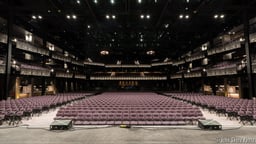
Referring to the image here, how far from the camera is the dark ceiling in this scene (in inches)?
715

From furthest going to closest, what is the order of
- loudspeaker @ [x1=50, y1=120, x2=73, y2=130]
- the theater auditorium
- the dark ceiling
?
the dark ceiling < the theater auditorium < loudspeaker @ [x1=50, y1=120, x2=73, y2=130]

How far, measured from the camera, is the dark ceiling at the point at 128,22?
715 inches

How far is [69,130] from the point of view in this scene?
8.11 metres

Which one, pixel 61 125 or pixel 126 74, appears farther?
pixel 126 74

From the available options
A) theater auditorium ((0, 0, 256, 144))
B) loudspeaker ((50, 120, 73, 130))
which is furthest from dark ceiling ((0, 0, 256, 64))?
loudspeaker ((50, 120, 73, 130))

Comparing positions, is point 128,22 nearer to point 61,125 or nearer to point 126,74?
point 61,125

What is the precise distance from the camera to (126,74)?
46500 millimetres

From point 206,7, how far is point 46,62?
93.3ft

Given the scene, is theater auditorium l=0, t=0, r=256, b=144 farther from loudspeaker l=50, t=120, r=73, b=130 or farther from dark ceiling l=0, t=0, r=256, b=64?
dark ceiling l=0, t=0, r=256, b=64

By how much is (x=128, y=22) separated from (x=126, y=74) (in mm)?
22577

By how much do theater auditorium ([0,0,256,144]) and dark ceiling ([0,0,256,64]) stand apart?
6.1 inches

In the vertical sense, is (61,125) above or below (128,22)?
below

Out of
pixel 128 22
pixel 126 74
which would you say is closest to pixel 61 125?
pixel 128 22

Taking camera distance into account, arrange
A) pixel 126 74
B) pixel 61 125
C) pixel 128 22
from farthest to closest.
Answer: pixel 126 74 < pixel 128 22 < pixel 61 125
